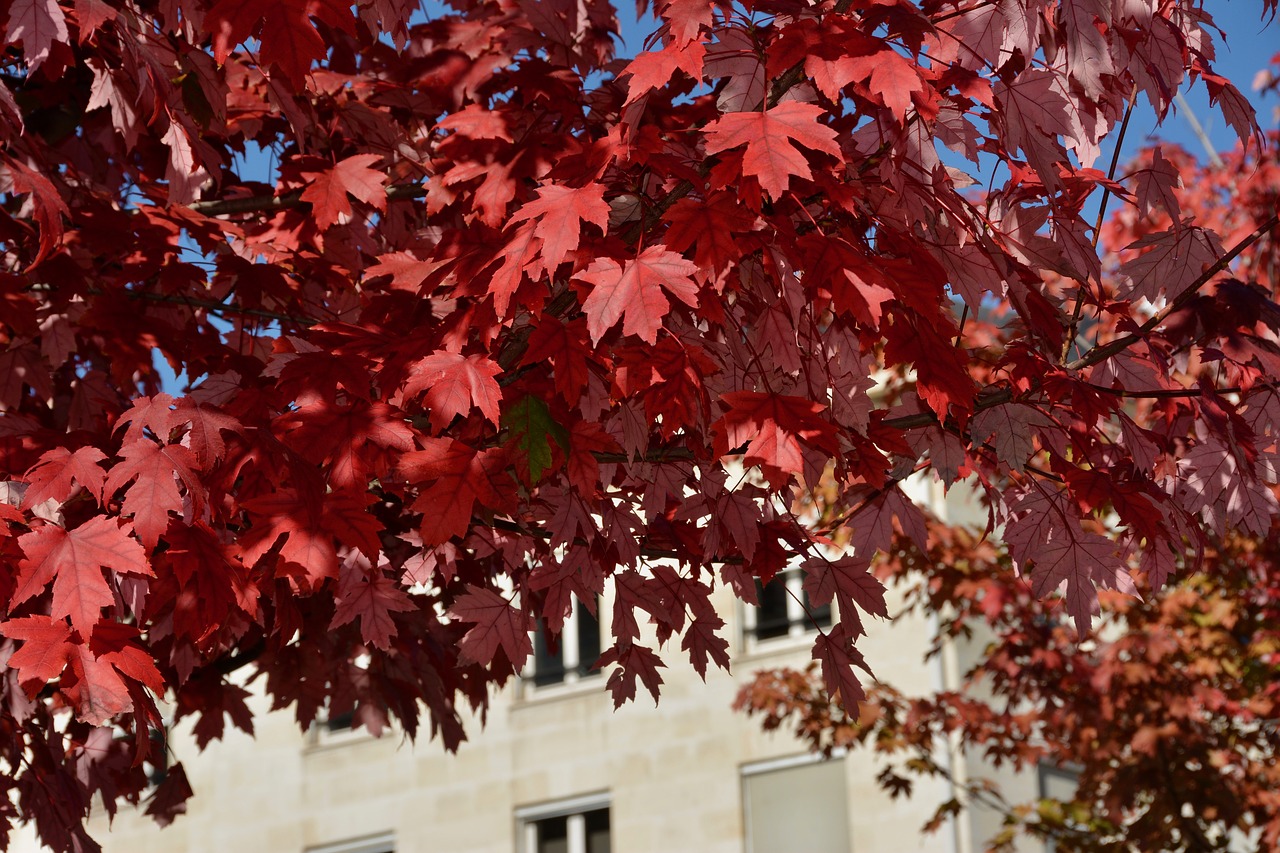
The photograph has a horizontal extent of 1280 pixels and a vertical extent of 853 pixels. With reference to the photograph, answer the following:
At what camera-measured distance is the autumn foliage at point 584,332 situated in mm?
3445

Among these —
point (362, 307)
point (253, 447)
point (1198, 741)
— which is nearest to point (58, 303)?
point (362, 307)

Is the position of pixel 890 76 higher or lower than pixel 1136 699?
higher

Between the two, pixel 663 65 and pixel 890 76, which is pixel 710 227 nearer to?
pixel 663 65

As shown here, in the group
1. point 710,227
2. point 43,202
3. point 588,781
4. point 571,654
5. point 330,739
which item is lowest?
point 710,227

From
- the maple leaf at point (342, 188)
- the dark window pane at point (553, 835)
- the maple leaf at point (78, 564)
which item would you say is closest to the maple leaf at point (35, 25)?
the maple leaf at point (78, 564)

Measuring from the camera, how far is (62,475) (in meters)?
3.66

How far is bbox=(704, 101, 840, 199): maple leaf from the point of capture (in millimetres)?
3203

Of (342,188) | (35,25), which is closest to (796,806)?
(342,188)

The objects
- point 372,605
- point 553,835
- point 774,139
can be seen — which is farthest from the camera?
point 553,835

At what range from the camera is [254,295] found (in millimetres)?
5117

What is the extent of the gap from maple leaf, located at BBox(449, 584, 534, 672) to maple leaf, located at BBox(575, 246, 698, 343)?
1408 mm

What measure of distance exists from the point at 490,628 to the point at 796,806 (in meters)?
13.3

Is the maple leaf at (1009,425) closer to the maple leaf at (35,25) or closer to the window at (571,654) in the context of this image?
the maple leaf at (35,25)

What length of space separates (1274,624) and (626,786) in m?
9.31
